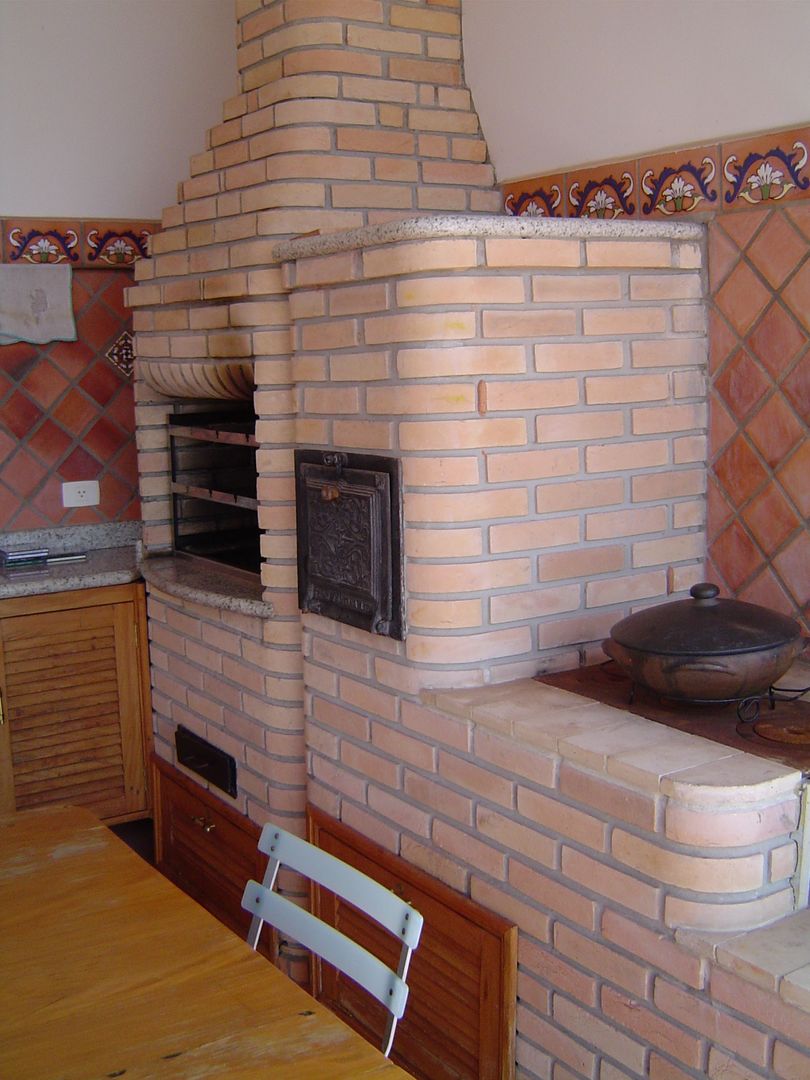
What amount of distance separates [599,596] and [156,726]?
65.0 inches

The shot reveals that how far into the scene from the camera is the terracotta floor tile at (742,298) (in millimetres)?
2240

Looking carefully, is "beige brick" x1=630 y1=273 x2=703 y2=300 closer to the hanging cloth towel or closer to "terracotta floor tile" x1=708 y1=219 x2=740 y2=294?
"terracotta floor tile" x1=708 y1=219 x2=740 y2=294

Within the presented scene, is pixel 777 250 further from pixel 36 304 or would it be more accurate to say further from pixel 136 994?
pixel 36 304

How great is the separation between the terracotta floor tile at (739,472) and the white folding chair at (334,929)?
3.67 ft

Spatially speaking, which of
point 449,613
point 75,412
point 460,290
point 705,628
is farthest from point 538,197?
point 75,412

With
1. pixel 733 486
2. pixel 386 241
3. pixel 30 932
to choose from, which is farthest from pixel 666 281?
pixel 30 932

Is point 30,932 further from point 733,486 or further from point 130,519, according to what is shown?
point 130,519

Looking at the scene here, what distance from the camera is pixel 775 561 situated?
2283 millimetres

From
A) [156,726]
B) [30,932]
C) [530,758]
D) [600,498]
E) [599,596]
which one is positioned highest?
[600,498]

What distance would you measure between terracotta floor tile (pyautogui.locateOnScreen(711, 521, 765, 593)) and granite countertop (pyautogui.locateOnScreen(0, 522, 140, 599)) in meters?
1.76

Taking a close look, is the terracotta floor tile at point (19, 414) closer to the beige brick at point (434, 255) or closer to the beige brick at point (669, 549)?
the beige brick at point (434, 255)

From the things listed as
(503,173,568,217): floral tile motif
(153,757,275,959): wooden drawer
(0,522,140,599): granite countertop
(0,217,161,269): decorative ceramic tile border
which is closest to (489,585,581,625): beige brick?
(503,173,568,217): floral tile motif

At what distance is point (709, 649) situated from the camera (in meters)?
1.89

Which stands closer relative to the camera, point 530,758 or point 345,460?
point 530,758
